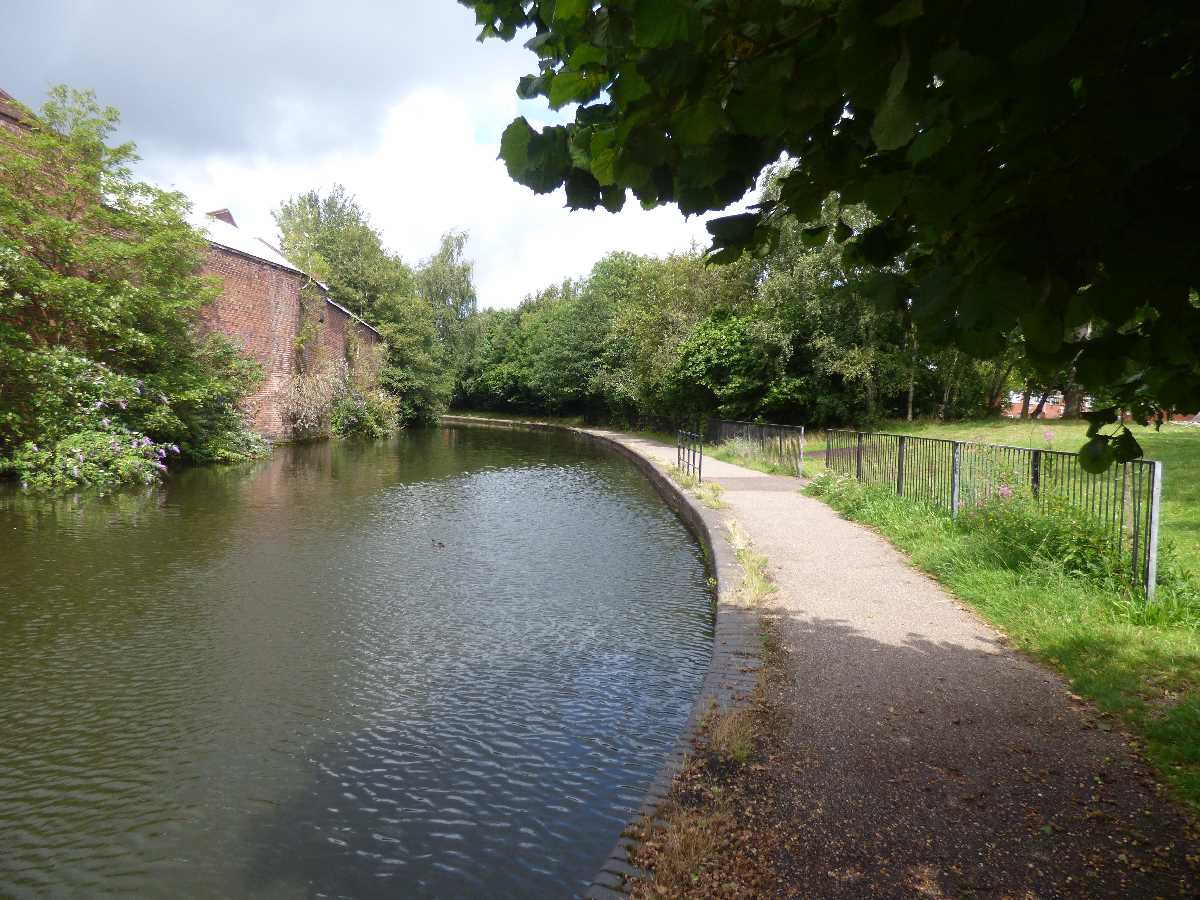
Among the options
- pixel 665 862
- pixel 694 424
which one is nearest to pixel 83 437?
pixel 665 862

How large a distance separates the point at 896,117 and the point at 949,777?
2.87 m

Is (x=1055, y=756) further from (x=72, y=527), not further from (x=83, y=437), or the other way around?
(x=83, y=437)

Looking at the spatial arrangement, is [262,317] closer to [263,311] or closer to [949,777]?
[263,311]

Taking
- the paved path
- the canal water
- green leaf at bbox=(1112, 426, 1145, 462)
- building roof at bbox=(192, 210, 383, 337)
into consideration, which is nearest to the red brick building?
building roof at bbox=(192, 210, 383, 337)

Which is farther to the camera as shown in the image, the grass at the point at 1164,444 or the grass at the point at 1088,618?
the grass at the point at 1164,444

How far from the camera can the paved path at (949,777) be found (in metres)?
2.51

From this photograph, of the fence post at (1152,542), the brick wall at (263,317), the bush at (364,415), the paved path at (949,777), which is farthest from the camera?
the bush at (364,415)

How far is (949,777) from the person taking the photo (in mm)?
3162

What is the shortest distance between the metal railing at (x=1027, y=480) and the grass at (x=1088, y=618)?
27cm

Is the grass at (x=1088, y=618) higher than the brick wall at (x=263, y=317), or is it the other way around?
the brick wall at (x=263, y=317)

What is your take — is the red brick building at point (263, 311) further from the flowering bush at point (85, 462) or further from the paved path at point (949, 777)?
the paved path at point (949, 777)

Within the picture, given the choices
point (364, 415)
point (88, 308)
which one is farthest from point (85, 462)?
point (364, 415)

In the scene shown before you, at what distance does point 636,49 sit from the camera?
1876 mm

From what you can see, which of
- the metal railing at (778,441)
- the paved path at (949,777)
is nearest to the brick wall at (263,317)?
the metal railing at (778,441)
